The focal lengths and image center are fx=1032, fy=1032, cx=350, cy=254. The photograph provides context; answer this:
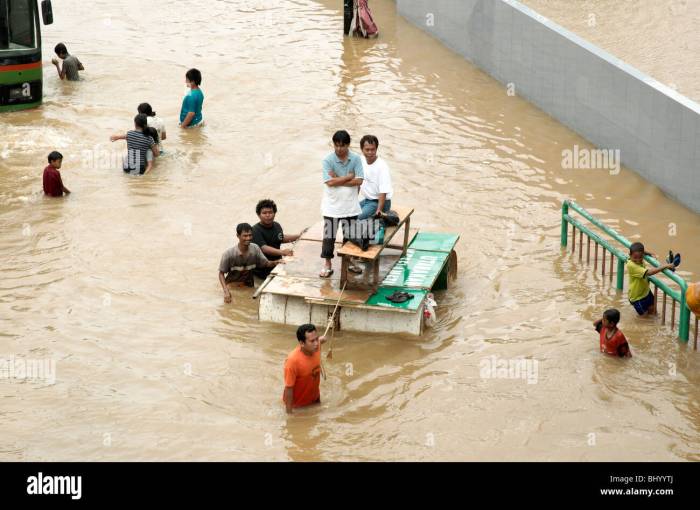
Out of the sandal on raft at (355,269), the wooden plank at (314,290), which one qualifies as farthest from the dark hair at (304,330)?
the sandal on raft at (355,269)

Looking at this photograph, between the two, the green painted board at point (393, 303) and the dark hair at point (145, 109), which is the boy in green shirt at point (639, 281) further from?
the dark hair at point (145, 109)

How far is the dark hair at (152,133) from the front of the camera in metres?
15.7

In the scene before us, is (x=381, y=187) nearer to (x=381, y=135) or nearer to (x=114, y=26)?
(x=381, y=135)

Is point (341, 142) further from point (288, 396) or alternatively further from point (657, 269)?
point (657, 269)

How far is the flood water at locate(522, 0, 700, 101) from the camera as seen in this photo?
1750 cm

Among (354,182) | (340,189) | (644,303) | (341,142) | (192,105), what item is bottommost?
(644,303)

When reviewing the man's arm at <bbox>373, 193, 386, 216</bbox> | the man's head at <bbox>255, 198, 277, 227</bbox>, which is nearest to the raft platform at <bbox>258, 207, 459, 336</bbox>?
the man's arm at <bbox>373, 193, 386, 216</bbox>

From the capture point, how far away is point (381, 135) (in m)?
17.6

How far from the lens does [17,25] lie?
17531 millimetres

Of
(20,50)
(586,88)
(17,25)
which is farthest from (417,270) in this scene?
(17,25)

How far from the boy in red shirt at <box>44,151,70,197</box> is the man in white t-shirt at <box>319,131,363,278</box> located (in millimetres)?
5399

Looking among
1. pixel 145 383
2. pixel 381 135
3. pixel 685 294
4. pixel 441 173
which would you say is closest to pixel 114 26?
pixel 381 135

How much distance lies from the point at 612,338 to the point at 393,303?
2262mm

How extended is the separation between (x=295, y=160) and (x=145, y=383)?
7.02 m
